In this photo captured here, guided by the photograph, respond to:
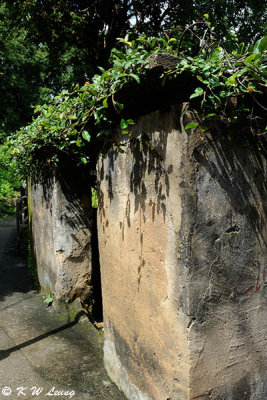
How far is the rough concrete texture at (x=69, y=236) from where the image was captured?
4344 mm

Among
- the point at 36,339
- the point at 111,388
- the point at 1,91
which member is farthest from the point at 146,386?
the point at 1,91

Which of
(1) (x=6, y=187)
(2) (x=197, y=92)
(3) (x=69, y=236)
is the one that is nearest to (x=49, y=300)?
(3) (x=69, y=236)

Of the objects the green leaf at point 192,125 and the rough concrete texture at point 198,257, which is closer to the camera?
the green leaf at point 192,125

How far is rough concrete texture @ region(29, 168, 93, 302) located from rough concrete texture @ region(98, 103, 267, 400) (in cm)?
204

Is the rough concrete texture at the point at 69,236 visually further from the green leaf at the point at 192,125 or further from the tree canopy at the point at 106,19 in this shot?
the tree canopy at the point at 106,19

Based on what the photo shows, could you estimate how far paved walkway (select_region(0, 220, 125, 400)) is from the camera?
2.83 metres

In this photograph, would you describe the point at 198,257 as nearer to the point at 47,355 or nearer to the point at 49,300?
the point at 47,355

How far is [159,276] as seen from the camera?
7.32 ft

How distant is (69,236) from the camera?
4367mm

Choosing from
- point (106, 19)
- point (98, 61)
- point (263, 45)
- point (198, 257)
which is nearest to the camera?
Result: point (263, 45)

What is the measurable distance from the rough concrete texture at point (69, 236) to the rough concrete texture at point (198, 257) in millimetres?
2040

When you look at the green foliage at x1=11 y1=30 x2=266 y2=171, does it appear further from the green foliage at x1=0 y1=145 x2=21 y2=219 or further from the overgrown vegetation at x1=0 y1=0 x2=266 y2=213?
the green foliage at x1=0 y1=145 x2=21 y2=219

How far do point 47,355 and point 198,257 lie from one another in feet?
7.38

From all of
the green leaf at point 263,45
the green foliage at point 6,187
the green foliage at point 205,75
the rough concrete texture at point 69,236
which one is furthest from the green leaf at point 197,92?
the green foliage at point 6,187
